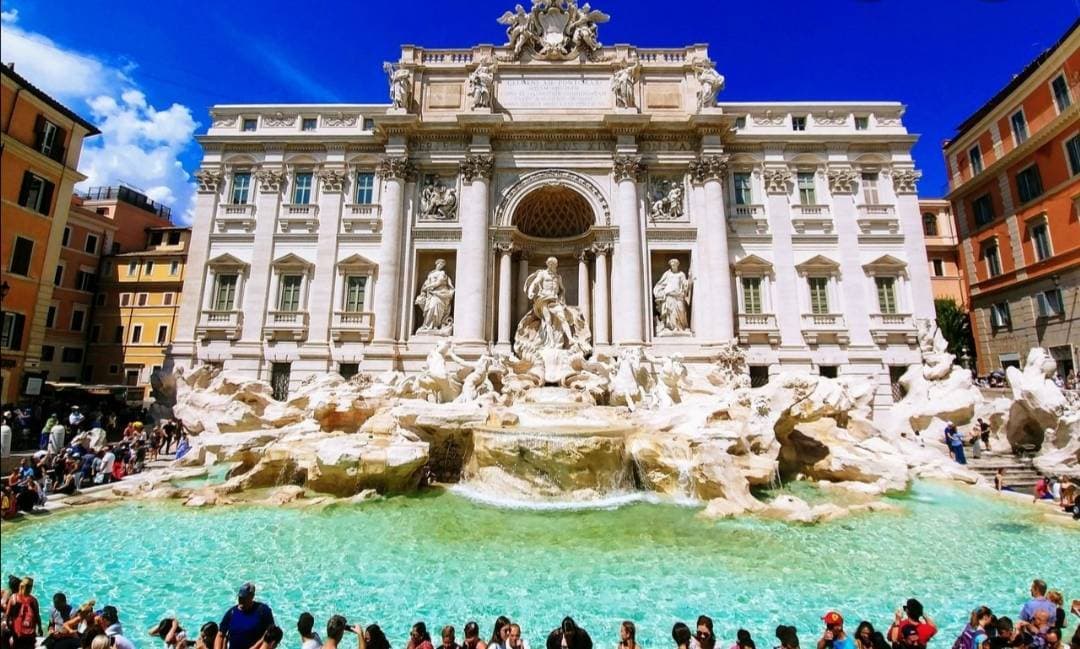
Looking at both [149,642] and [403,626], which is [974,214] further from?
[149,642]

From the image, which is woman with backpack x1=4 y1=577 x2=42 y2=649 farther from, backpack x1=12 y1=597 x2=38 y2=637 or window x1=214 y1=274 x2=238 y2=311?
window x1=214 y1=274 x2=238 y2=311

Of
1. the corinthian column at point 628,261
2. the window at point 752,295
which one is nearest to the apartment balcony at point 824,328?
the window at point 752,295

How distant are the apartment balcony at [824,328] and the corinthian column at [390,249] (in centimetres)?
1673

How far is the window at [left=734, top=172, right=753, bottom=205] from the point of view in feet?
69.4

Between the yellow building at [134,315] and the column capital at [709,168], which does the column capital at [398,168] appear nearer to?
the column capital at [709,168]

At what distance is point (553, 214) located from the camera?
71.9 feet

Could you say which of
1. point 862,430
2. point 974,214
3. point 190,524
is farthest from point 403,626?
point 974,214

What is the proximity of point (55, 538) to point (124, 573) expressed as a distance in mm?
2569

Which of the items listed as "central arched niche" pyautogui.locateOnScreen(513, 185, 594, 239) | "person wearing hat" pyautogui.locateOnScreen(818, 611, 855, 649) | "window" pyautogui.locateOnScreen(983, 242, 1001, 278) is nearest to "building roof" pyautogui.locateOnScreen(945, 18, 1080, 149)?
"window" pyautogui.locateOnScreen(983, 242, 1001, 278)

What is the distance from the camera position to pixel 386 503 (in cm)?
1010

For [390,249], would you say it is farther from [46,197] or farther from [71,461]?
[46,197]

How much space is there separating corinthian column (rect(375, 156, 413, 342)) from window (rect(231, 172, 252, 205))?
6204 millimetres

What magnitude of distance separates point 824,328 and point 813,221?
15.4 ft

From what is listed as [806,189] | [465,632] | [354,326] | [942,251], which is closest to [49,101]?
[354,326]
